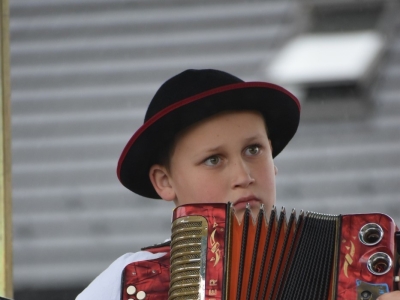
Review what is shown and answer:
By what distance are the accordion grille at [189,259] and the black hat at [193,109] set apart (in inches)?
15.9

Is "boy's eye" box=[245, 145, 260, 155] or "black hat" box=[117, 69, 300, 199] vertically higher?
"black hat" box=[117, 69, 300, 199]

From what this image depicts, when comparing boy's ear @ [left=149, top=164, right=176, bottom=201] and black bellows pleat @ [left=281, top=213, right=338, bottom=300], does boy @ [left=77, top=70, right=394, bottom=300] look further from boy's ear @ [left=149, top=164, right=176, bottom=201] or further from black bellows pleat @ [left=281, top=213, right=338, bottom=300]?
black bellows pleat @ [left=281, top=213, right=338, bottom=300]

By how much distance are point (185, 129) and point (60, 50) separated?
18.5 feet

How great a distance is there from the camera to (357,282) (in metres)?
2.30

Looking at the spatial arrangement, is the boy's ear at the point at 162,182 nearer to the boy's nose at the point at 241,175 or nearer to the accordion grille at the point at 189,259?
the boy's nose at the point at 241,175

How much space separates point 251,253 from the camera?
2.49m

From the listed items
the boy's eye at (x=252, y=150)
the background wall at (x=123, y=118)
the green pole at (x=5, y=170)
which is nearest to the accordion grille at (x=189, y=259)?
the boy's eye at (x=252, y=150)

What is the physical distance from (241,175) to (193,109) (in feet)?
0.74

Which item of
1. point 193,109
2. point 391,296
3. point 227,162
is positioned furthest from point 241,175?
point 391,296

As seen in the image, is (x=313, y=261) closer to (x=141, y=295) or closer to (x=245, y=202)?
(x=245, y=202)

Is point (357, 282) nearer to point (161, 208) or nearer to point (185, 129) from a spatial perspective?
point (185, 129)

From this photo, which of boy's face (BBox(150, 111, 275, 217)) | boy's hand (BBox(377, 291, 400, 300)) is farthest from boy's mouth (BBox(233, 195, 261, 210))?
boy's hand (BBox(377, 291, 400, 300))

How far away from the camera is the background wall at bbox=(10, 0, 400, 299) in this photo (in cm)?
797

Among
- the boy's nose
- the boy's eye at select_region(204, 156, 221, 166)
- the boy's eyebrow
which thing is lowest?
the boy's nose
